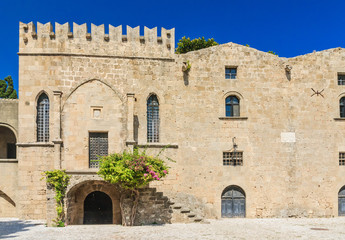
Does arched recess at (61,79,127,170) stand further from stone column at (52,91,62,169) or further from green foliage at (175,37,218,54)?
green foliage at (175,37,218,54)

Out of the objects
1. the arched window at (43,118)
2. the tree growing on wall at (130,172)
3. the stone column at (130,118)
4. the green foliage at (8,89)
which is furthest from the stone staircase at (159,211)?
the green foliage at (8,89)

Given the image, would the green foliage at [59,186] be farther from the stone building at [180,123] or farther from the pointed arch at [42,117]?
the pointed arch at [42,117]

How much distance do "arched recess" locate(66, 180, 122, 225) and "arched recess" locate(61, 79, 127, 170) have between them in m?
1.08

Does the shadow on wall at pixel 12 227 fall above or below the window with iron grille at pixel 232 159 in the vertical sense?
below

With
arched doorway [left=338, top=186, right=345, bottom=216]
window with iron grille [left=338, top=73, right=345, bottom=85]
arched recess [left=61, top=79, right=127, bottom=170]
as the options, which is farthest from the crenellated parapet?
arched doorway [left=338, top=186, right=345, bottom=216]

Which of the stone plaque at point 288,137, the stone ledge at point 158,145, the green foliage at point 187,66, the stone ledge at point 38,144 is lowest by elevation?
the stone ledge at point 158,145

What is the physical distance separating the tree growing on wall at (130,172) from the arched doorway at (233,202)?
4575 millimetres

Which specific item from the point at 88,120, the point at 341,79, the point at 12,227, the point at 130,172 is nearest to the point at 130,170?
the point at 130,172

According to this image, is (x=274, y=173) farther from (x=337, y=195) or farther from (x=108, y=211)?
(x=108, y=211)

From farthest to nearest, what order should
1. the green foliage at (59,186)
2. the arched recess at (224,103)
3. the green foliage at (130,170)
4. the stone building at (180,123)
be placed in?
the arched recess at (224,103) → the stone building at (180,123) → the green foliage at (59,186) → the green foliage at (130,170)

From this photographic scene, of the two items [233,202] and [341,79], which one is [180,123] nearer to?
[233,202]

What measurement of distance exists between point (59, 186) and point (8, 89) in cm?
1978

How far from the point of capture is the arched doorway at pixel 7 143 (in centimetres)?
2086

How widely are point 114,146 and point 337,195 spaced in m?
12.6
